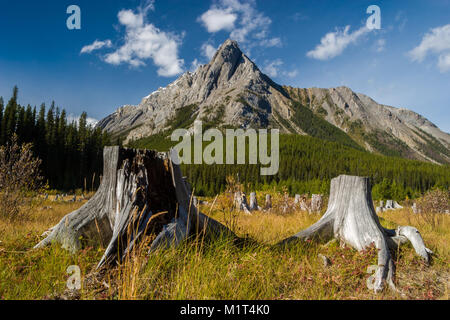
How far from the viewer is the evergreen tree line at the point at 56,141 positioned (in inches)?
1999

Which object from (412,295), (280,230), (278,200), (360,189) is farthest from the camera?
(278,200)

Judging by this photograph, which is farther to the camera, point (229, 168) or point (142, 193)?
point (229, 168)

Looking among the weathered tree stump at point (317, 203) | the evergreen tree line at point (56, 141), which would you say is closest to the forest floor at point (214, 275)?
the weathered tree stump at point (317, 203)

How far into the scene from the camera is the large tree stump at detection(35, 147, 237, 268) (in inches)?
121

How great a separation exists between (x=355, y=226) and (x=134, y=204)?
365cm

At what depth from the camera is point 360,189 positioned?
4.08 meters

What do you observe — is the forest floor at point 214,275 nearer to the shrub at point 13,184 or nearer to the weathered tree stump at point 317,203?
the shrub at point 13,184

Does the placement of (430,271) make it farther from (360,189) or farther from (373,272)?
(360,189)

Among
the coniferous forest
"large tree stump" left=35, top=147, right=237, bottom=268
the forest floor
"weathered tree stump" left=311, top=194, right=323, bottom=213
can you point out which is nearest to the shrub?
the forest floor

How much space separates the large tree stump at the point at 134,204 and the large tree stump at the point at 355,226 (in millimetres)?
1891

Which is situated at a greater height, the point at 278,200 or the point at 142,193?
the point at 142,193
